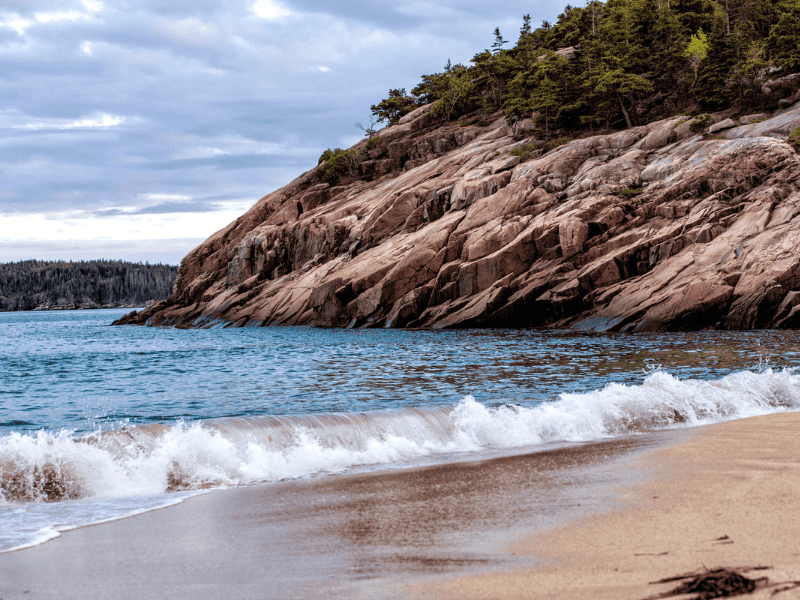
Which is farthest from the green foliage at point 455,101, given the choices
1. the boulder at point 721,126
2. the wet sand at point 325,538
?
the wet sand at point 325,538

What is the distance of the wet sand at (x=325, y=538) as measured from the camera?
4.32 m

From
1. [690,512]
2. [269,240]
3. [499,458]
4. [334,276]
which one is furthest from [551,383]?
[269,240]

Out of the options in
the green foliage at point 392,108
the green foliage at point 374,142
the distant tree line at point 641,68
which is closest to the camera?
the distant tree line at point 641,68

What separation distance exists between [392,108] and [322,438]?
273 ft

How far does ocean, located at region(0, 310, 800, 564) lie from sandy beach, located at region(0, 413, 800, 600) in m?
1.08

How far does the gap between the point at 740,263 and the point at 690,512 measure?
31368 mm

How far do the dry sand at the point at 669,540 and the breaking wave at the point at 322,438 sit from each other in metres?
4.09

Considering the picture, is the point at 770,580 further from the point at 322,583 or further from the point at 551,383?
the point at 551,383

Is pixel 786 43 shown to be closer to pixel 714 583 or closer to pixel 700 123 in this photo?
pixel 700 123

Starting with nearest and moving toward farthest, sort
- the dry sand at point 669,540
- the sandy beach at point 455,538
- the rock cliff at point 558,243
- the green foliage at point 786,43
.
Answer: the dry sand at point 669,540 → the sandy beach at point 455,538 → the rock cliff at point 558,243 → the green foliage at point 786,43

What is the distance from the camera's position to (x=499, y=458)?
9.37 m

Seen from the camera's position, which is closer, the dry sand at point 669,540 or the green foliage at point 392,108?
the dry sand at point 669,540

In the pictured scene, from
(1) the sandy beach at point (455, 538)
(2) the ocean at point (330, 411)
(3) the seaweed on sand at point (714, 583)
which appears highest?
(3) the seaweed on sand at point (714, 583)

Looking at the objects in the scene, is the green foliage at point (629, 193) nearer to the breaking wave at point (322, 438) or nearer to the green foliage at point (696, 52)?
the green foliage at point (696, 52)
